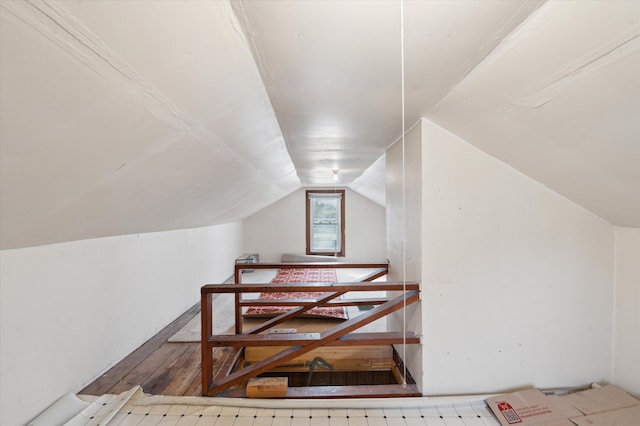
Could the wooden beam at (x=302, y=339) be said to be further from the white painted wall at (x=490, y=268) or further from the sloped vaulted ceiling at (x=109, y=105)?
the sloped vaulted ceiling at (x=109, y=105)

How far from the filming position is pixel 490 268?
1516mm

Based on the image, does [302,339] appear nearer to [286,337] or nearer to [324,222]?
[286,337]

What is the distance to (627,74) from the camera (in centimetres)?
78

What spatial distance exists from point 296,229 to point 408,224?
4244 millimetres

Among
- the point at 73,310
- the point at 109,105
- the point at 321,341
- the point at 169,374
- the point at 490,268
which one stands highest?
the point at 109,105

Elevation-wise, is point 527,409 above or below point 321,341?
below

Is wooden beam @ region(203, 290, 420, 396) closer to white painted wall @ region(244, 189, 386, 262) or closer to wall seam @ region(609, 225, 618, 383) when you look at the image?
wall seam @ region(609, 225, 618, 383)

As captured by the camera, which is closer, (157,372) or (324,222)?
(157,372)

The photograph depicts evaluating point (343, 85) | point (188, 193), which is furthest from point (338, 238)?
point (343, 85)

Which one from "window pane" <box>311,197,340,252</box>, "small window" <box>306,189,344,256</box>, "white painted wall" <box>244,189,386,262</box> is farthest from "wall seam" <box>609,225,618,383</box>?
"window pane" <box>311,197,340,252</box>

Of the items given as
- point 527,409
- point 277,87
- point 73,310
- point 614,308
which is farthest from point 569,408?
point 73,310

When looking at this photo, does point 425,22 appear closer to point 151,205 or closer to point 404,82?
point 404,82

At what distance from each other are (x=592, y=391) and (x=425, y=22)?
1.99 metres

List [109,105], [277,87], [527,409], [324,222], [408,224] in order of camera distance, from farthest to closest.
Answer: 1. [324,222]
2. [408,224]
3. [527,409]
4. [277,87]
5. [109,105]
